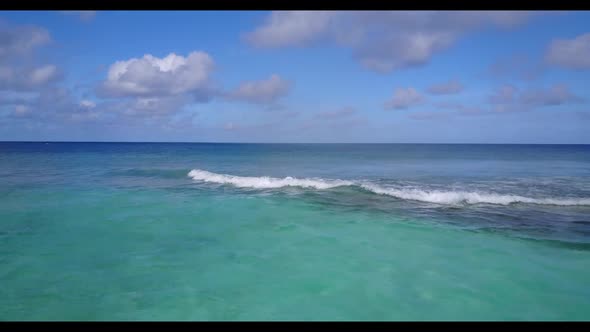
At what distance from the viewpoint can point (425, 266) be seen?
7.45 metres

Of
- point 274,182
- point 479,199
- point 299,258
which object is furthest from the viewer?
point 274,182

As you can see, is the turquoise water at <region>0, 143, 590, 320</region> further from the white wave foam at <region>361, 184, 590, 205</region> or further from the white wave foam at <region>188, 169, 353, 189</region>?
the white wave foam at <region>188, 169, 353, 189</region>

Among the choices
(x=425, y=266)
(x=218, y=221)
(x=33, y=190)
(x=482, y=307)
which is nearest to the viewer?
(x=482, y=307)

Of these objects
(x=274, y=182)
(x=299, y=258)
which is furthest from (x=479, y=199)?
(x=274, y=182)

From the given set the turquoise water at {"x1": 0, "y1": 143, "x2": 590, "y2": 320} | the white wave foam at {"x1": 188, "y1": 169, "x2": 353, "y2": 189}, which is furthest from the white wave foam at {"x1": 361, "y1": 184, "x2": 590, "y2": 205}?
the white wave foam at {"x1": 188, "y1": 169, "x2": 353, "y2": 189}

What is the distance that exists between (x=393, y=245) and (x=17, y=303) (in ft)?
27.3

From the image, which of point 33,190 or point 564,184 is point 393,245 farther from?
point 33,190

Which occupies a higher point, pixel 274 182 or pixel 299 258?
pixel 274 182

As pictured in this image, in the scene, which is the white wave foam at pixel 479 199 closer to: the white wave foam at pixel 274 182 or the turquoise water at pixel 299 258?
the turquoise water at pixel 299 258

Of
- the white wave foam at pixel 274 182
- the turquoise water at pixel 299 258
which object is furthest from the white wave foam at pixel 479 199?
the white wave foam at pixel 274 182

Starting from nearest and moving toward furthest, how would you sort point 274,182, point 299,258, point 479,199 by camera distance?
point 299,258 → point 479,199 → point 274,182

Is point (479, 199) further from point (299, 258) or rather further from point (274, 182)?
point (274, 182)

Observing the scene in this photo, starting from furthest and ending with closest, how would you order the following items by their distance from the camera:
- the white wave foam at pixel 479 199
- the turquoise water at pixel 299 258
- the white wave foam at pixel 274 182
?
1. the white wave foam at pixel 274 182
2. the white wave foam at pixel 479 199
3. the turquoise water at pixel 299 258
